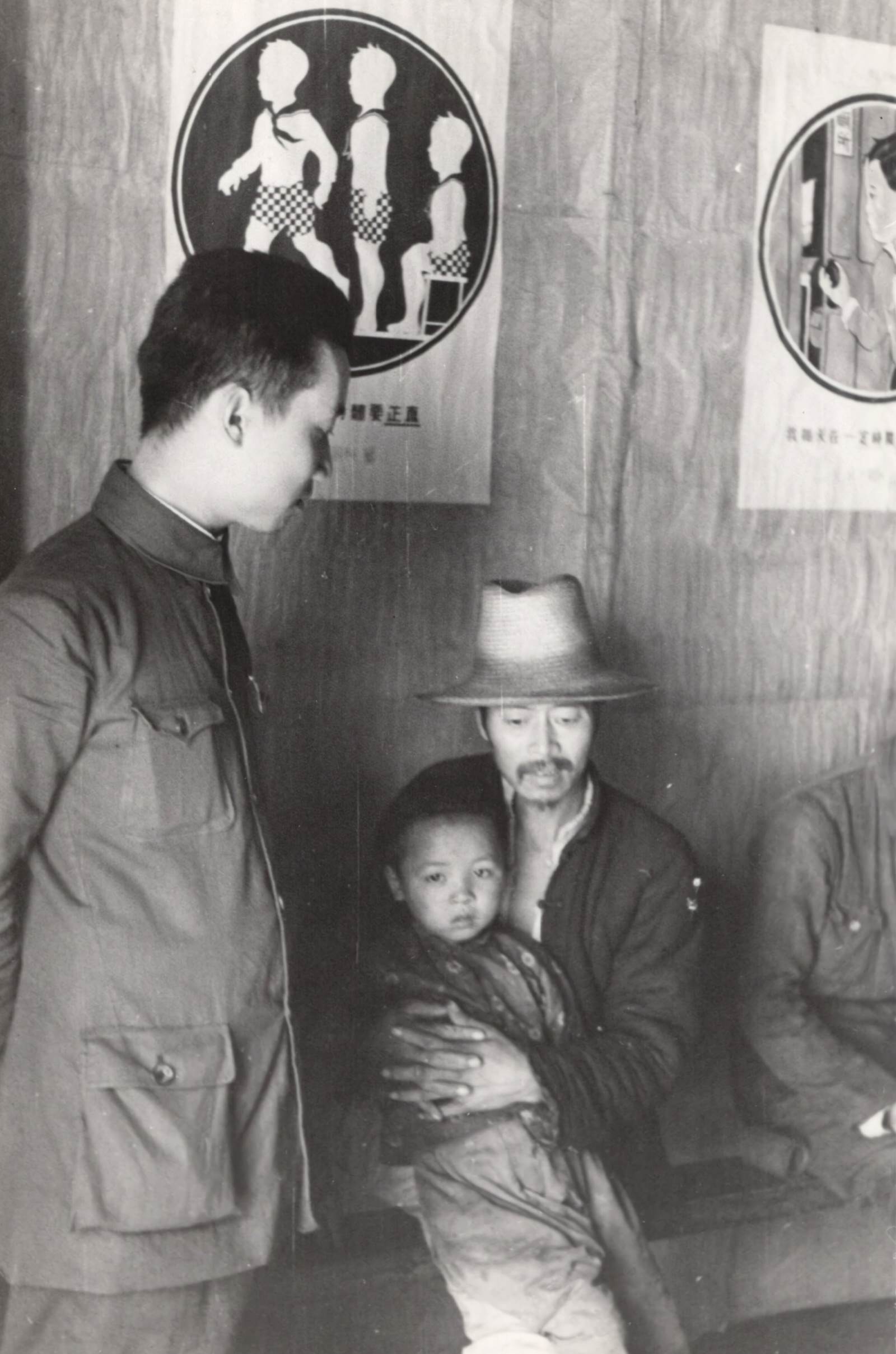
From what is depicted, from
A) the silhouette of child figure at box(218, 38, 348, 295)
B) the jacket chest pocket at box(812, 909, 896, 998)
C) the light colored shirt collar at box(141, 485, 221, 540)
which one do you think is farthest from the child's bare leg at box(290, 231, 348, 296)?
→ the jacket chest pocket at box(812, 909, 896, 998)

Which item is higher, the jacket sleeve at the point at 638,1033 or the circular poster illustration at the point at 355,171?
the circular poster illustration at the point at 355,171

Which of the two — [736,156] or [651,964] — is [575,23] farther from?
[651,964]

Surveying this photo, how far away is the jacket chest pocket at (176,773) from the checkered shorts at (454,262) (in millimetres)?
411

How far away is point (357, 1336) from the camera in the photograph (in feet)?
3.61

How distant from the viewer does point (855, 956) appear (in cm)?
133

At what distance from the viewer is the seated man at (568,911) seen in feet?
3.68

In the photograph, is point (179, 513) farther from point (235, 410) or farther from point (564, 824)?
point (564, 824)

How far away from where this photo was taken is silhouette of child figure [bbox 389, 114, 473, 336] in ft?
3.53

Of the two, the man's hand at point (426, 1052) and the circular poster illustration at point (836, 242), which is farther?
the circular poster illustration at point (836, 242)

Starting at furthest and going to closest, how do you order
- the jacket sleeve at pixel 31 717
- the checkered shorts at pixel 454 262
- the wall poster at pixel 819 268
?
1. the wall poster at pixel 819 268
2. the checkered shorts at pixel 454 262
3. the jacket sleeve at pixel 31 717

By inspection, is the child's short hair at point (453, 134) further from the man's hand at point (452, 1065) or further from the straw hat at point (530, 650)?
the man's hand at point (452, 1065)

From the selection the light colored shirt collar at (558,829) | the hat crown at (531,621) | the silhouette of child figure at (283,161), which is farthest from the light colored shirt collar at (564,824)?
the silhouette of child figure at (283,161)

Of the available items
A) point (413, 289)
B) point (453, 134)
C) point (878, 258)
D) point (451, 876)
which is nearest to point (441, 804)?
point (451, 876)

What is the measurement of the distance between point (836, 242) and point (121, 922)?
0.87 m
